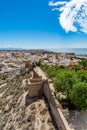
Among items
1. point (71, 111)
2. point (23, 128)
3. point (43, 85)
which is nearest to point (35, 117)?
point (23, 128)

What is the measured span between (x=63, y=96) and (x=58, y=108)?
22.5 feet

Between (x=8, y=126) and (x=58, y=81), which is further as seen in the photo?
(x=58, y=81)

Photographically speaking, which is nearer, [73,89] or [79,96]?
[79,96]

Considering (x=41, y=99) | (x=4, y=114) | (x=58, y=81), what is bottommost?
(x=4, y=114)

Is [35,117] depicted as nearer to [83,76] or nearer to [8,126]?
[8,126]

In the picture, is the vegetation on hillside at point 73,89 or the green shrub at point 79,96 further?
the vegetation on hillside at point 73,89

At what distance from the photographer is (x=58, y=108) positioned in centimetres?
2269

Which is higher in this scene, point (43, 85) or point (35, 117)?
point (43, 85)

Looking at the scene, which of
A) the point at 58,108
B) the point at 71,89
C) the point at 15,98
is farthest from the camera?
the point at 15,98

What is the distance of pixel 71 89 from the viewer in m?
27.9

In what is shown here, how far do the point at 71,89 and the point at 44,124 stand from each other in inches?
237

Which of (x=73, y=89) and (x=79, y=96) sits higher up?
(x=73, y=89)

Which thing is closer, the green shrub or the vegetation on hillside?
the green shrub

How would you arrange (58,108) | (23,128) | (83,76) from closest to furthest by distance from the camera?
(58,108) < (23,128) < (83,76)
